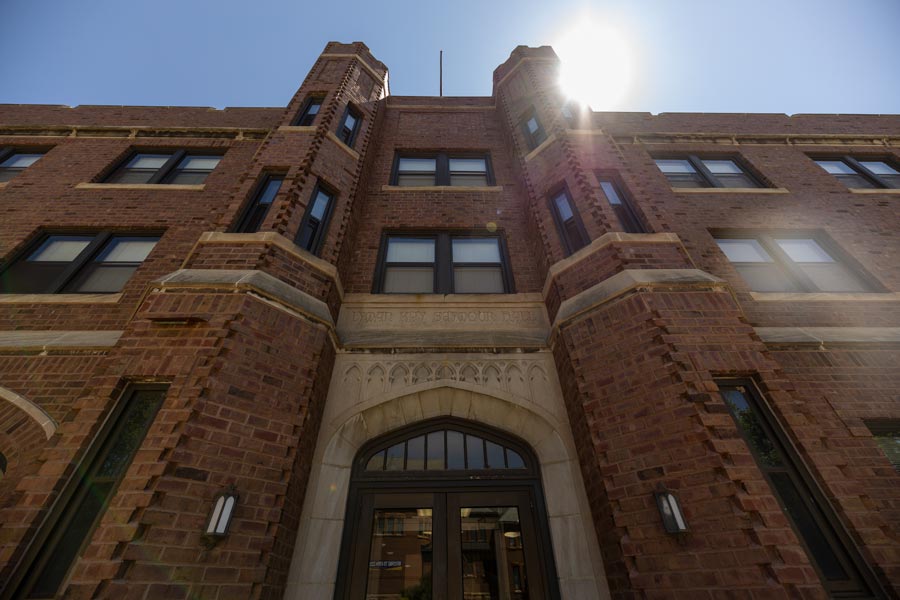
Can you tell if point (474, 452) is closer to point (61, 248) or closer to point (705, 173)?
point (61, 248)

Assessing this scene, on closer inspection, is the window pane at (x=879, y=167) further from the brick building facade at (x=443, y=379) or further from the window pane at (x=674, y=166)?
the window pane at (x=674, y=166)

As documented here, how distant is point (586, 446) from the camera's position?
4.15 metres

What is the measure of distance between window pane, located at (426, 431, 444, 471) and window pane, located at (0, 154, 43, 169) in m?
11.5

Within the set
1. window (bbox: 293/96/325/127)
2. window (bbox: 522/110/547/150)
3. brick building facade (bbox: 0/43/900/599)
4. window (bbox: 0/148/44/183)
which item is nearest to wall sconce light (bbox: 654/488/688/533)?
brick building facade (bbox: 0/43/900/599)

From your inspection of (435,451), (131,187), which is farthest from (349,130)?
(435,451)

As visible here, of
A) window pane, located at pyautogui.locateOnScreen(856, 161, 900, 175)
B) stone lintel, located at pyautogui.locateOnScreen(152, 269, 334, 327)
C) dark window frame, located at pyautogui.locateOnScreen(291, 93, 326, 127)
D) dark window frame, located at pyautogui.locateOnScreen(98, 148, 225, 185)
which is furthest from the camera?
window pane, located at pyautogui.locateOnScreen(856, 161, 900, 175)

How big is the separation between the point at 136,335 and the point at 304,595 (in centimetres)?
336

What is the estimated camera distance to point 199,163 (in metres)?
9.03

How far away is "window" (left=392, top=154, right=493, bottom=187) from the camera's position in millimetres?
8984

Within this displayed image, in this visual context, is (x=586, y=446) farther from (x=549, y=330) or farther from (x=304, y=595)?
(x=304, y=595)

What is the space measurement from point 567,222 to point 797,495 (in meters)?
4.51

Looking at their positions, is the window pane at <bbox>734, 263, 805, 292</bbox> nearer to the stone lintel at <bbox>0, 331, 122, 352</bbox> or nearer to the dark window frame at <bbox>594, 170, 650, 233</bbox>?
the dark window frame at <bbox>594, 170, 650, 233</bbox>

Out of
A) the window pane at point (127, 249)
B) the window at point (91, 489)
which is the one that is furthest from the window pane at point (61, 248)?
the window at point (91, 489)

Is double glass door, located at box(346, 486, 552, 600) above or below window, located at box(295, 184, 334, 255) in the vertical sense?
below
